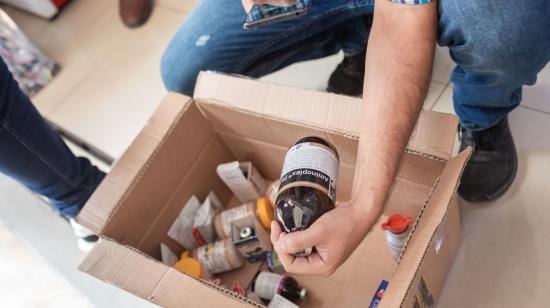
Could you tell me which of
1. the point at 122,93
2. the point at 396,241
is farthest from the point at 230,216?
the point at 122,93

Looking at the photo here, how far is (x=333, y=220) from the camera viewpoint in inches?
24.7

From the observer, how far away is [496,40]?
2.31ft

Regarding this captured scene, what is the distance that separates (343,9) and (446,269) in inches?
19.1

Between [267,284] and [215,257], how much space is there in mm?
114

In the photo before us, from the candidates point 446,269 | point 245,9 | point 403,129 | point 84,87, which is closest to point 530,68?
point 403,129

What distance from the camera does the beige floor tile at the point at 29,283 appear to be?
1.12 metres

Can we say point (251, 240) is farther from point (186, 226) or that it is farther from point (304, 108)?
point (304, 108)

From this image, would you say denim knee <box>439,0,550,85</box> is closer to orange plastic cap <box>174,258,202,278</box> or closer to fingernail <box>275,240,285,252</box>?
fingernail <box>275,240,285,252</box>

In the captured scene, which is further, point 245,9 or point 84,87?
point 84,87

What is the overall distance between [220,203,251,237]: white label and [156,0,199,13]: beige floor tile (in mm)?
825

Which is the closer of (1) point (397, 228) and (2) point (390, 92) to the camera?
(2) point (390, 92)

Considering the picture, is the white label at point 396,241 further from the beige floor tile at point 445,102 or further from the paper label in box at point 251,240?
the beige floor tile at point 445,102

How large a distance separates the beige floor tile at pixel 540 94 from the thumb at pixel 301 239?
68 centimetres

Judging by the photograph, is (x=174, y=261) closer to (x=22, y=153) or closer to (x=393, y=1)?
(x=22, y=153)
